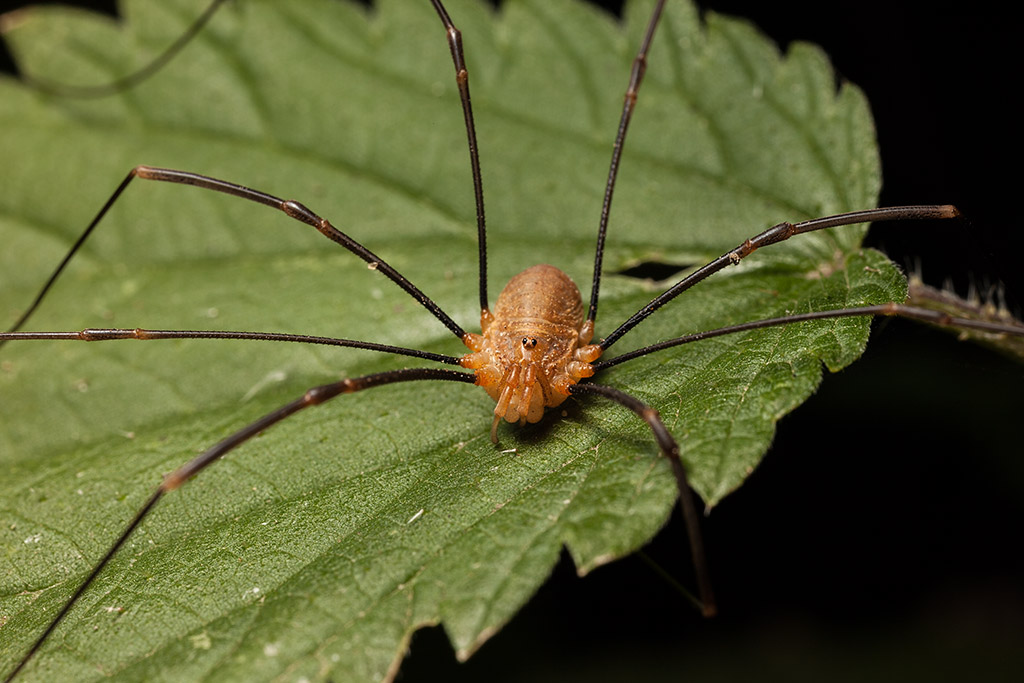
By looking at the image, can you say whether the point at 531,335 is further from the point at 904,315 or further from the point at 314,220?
the point at 904,315

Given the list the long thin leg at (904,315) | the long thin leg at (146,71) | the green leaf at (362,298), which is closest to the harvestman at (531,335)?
the long thin leg at (904,315)

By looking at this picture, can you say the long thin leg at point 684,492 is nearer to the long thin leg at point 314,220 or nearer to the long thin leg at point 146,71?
the long thin leg at point 314,220

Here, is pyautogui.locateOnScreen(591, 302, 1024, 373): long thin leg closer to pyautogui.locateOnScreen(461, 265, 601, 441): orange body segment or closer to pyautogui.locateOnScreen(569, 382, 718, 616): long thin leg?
pyautogui.locateOnScreen(569, 382, 718, 616): long thin leg

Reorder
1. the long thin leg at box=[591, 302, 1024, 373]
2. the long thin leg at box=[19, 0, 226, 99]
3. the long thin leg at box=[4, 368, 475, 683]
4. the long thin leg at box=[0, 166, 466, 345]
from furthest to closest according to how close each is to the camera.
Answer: the long thin leg at box=[19, 0, 226, 99]
the long thin leg at box=[0, 166, 466, 345]
the long thin leg at box=[591, 302, 1024, 373]
the long thin leg at box=[4, 368, 475, 683]

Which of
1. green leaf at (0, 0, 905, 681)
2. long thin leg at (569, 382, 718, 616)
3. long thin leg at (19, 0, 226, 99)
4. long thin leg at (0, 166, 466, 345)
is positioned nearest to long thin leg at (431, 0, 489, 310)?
long thin leg at (0, 166, 466, 345)

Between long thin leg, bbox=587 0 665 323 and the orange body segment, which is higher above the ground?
long thin leg, bbox=587 0 665 323

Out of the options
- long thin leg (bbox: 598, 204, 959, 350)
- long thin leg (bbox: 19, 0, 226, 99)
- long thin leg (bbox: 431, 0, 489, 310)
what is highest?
long thin leg (bbox: 19, 0, 226, 99)

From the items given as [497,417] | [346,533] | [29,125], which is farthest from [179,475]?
[29,125]
